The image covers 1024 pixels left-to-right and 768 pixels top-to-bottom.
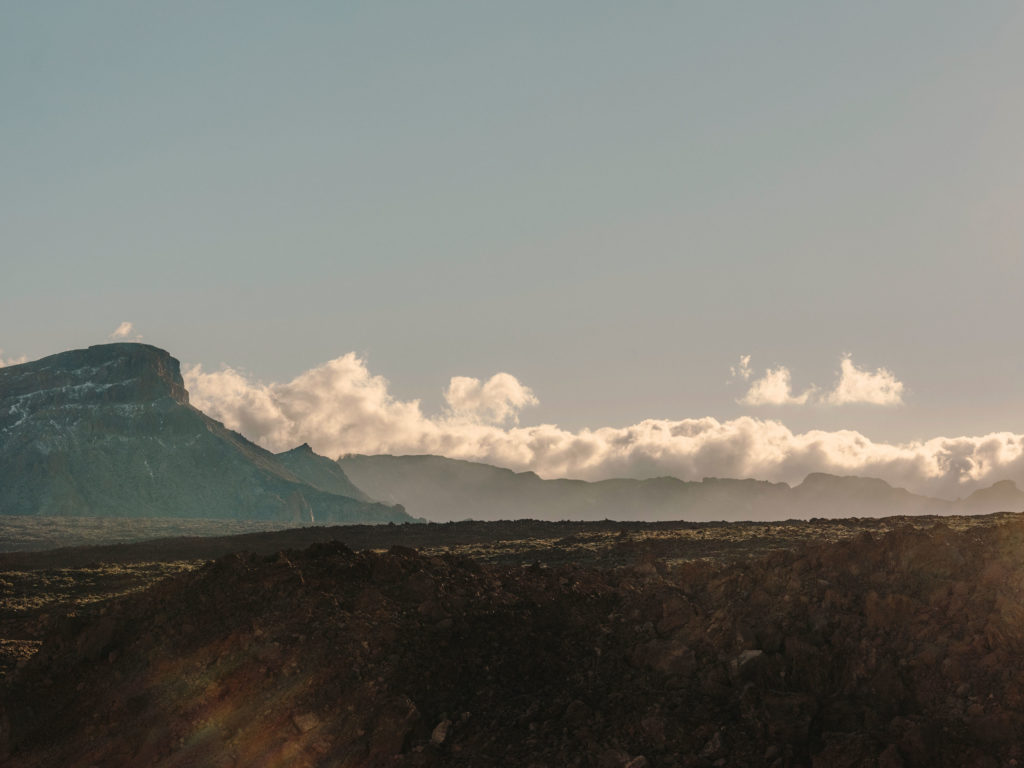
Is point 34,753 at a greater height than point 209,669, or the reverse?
point 209,669

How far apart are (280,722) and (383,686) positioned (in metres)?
2.14

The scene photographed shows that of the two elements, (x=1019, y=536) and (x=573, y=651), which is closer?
(x=573, y=651)

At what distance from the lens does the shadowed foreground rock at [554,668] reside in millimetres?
16297

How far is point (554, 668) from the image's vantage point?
1964cm

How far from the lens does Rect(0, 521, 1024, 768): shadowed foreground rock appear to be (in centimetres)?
1630

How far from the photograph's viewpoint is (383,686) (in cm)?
1880

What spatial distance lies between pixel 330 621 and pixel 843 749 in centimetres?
1135

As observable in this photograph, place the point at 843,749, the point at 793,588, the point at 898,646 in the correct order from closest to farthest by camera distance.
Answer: the point at 843,749 < the point at 898,646 < the point at 793,588

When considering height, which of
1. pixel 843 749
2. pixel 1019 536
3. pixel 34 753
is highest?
pixel 1019 536

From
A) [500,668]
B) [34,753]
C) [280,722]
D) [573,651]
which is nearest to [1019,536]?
[573,651]

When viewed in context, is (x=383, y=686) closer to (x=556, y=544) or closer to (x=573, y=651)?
(x=573, y=651)

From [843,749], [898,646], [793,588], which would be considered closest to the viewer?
[843,749]

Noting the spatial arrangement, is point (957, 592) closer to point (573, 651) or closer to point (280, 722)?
point (573, 651)

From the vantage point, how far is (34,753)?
19.1 meters
